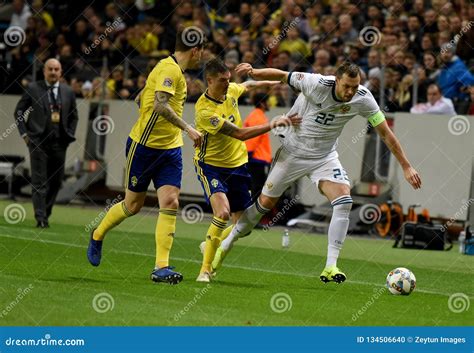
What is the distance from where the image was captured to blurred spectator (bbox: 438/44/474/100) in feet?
72.2

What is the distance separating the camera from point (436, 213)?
2191 cm

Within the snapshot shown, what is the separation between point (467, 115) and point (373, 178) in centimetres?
Result: 225

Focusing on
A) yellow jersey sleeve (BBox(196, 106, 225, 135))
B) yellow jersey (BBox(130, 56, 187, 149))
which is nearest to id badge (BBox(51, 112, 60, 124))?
yellow jersey sleeve (BBox(196, 106, 225, 135))

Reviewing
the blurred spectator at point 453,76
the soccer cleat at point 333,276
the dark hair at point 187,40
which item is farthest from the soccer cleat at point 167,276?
the blurred spectator at point 453,76

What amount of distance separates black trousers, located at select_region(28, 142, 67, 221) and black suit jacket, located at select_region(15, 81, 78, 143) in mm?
226

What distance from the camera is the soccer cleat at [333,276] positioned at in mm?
13680

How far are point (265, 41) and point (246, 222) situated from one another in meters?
11.7

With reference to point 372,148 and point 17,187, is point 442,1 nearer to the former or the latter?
point 372,148

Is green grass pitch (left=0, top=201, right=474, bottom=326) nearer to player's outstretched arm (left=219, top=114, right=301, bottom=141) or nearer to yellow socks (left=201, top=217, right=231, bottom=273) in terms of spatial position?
yellow socks (left=201, top=217, right=231, bottom=273)

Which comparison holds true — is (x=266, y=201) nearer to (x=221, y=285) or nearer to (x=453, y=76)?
(x=221, y=285)

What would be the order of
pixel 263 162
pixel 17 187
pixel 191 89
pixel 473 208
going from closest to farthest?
pixel 473 208 → pixel 263 162 → pixel 191 89 → pixel 17 187

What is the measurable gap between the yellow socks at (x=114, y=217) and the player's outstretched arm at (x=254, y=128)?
4.75ft

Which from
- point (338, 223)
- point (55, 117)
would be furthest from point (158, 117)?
point (55, 117)

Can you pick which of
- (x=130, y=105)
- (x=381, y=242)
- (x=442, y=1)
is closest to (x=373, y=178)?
(x=381, y=242)
